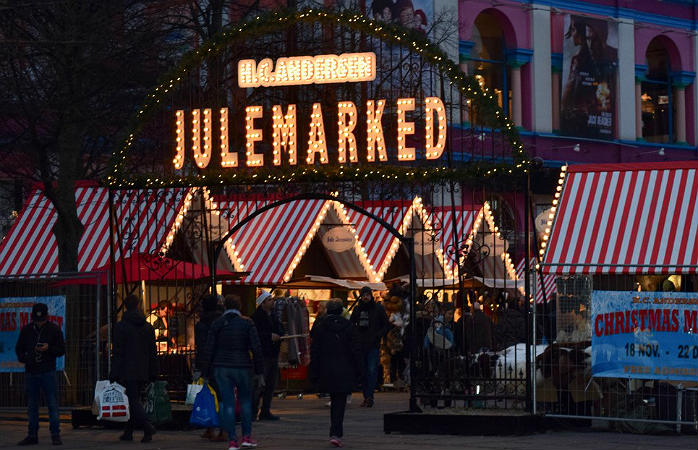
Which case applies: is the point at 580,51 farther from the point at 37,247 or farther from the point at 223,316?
the point at 223,316

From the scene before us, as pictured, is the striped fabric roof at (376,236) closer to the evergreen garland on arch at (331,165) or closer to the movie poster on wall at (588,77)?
the evergreen garland on arch at (331,165)

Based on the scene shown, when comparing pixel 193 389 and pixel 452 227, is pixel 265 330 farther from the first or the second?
pixel 193 389

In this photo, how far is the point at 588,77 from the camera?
54.8 meters

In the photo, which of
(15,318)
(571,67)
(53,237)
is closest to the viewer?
(15,318)

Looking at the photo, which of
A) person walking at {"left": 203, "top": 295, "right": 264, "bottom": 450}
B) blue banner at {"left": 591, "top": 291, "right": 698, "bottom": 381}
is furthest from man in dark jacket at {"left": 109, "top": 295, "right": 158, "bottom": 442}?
blue banner at {"left": 591, "top": 291, "right": 698, "bottom": 381}

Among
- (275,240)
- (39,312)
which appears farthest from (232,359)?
(275,240)

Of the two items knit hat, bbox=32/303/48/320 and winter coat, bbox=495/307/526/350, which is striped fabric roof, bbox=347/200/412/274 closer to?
winter coat, bbox=495/307/526/350

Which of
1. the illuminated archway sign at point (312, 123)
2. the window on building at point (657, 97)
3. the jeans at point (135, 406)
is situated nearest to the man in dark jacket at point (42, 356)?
the jeans at point (135, 406)

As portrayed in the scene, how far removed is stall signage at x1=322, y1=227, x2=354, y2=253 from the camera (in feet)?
107

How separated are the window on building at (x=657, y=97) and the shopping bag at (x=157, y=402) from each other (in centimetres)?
3969

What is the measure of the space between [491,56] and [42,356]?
36093mm

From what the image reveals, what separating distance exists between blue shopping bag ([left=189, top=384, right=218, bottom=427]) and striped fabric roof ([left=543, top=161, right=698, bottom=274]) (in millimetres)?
5541

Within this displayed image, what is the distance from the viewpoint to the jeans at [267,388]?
22.5 metres

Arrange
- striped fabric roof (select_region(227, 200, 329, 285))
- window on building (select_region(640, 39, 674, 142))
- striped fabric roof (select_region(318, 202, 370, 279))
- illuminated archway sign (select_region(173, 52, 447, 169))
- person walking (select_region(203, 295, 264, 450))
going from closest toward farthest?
person walking (select_region(203, 295, 264, 450)), illuminated archway sign (select_region(173, 52, 447, 169)), striped fabric roof (select_region(227, 200, 329, 285)), striped fabric roof (select_region(318, 202, 370, 279)), window on building (select_region(640, 39, 674, 142))
